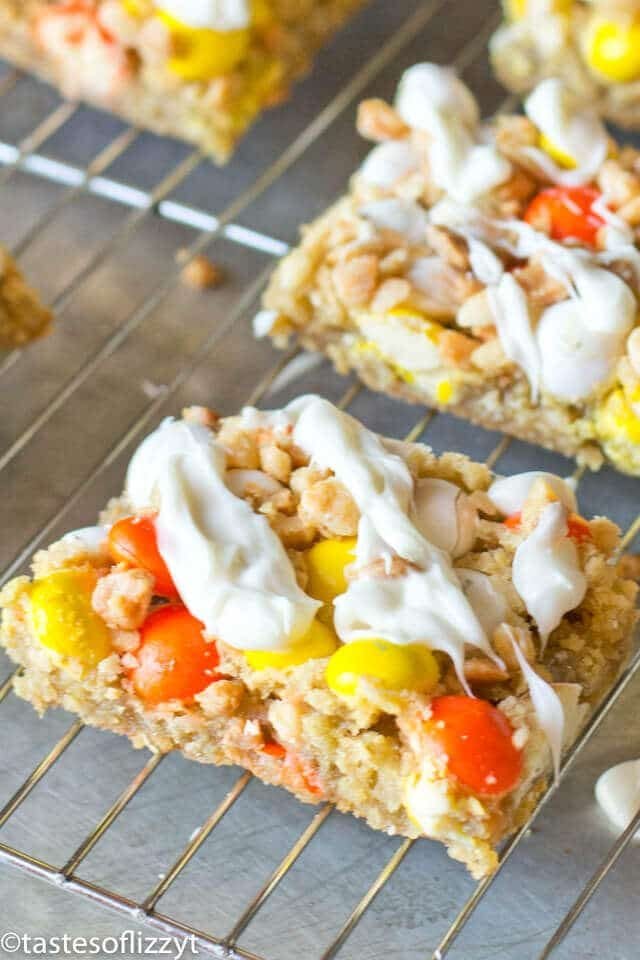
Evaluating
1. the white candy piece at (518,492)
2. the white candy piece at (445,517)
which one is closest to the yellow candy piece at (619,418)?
the white candy piece at (518,492)

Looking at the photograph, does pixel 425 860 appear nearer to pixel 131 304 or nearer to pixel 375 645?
pixel 375 645

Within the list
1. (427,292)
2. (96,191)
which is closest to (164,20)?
(96,191)

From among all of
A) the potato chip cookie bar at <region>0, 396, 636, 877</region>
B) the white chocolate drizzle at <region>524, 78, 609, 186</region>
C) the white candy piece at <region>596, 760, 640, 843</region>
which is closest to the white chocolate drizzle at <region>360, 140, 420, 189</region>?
the white chocolate drizzle at <region>524, 78, 609, 186</region>

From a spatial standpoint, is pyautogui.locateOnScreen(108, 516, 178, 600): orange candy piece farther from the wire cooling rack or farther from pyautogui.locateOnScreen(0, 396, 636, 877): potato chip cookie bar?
the wire cooling rack

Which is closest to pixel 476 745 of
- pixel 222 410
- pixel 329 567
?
pixel 329 567

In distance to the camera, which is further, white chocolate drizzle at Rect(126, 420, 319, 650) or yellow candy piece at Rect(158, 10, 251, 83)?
yellow candy piece at Rect(158, 10, 251, 83)

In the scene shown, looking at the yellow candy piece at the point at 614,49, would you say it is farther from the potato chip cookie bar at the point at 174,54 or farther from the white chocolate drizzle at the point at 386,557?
the white chocolate drizzle at the point at 386,557

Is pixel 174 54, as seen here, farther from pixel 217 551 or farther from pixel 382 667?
pixel 382 667
